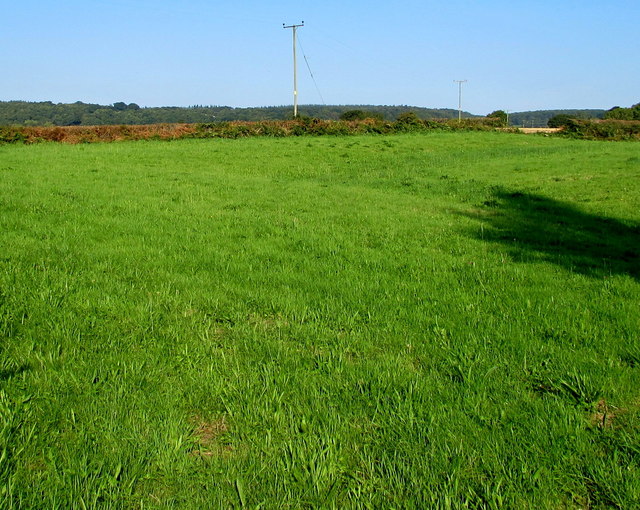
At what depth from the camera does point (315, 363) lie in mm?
3834

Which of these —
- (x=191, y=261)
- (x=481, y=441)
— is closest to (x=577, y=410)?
(x=481, y=441)

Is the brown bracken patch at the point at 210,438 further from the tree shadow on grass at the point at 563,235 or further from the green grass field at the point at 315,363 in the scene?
the tree shadow on grass at the point at 563,235

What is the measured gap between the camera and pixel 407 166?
815 inches

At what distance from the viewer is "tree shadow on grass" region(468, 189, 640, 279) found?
22.0 feet

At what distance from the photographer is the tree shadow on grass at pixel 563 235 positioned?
22.0 ft

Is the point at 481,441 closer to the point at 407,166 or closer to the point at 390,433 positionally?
the point at 390,433

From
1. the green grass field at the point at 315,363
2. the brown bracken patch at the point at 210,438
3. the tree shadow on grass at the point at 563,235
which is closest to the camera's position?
the green grass field at the point at 315,363

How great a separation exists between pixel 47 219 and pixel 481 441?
8.44 metres

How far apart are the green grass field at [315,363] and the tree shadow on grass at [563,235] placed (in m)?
0.07

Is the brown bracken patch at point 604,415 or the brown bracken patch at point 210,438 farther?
the brown bracken patch at point 604,415

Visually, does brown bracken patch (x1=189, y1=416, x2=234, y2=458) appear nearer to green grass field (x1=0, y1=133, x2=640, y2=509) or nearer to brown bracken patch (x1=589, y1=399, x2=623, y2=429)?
green grass field (x1=0, y1=133, x2=640, y2=509)

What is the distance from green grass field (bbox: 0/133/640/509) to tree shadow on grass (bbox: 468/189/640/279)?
73mm

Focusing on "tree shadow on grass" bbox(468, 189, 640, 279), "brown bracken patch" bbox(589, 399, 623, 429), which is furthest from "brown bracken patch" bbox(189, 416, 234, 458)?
"tree shadow on grass" bbox(468, 189, 640, 279)

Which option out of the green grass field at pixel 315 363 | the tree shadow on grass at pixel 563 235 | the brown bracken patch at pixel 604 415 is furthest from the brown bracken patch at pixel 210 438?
the tree shadow on grass at pixel 563 235
